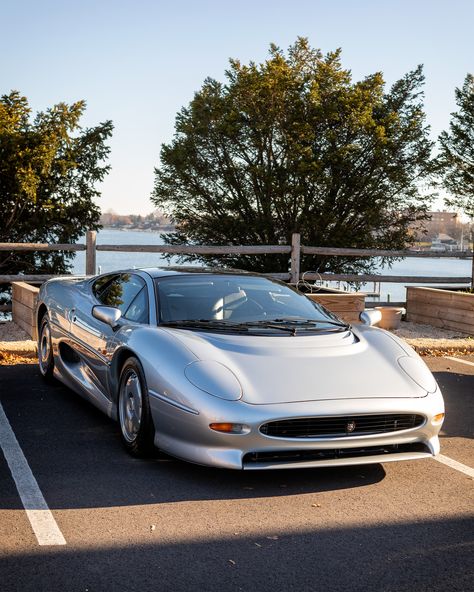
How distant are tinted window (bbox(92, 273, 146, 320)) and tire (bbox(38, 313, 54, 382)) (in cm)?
90

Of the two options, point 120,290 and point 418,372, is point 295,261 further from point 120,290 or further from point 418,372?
point 418,372

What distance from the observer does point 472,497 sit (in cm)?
492

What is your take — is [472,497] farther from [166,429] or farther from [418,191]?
[418,191]

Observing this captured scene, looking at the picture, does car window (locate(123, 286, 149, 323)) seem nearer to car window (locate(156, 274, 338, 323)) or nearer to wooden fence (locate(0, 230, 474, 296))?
car window (locate(156, 274, 338, 323))

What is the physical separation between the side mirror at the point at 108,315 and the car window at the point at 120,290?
0.80ft

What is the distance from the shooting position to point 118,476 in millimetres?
5113

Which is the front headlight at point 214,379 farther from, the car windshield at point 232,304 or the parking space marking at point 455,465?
the parking space marking at point 455,465

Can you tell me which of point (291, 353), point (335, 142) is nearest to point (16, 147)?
point (335, 142)

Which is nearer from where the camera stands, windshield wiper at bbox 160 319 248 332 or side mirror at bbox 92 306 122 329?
windshield wiper at bbox 160 319 248 332

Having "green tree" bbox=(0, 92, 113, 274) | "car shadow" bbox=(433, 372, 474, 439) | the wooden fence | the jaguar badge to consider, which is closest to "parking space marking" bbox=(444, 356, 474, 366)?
"car shadow" bbox=(433, 372, 474, 439)

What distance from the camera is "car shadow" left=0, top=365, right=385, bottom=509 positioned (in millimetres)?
4750

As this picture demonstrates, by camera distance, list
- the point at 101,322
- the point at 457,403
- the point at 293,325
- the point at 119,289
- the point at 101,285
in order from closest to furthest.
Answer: the point at 293,325
the point at 101,322
the point at 119,289
the point at 101,285
the point at 457,403

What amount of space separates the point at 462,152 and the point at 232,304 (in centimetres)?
1645

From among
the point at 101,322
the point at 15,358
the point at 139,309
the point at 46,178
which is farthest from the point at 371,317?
the point at 46,178
